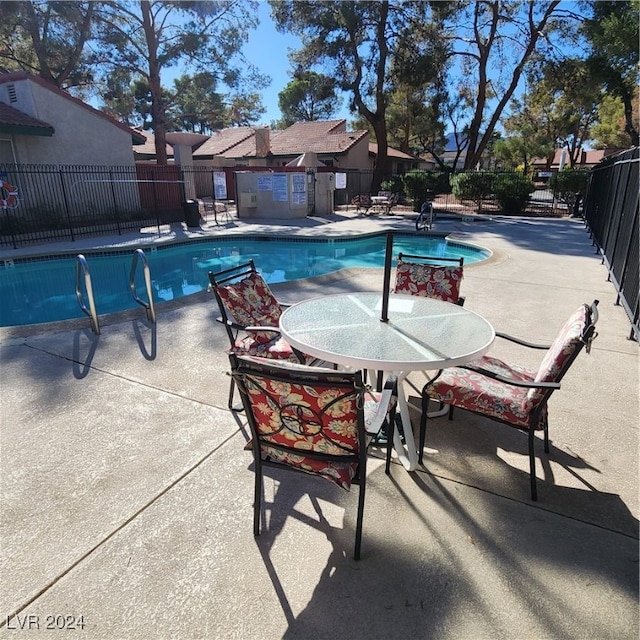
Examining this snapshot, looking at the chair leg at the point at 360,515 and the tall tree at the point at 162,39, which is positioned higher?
the tall tree at the point at 162,39

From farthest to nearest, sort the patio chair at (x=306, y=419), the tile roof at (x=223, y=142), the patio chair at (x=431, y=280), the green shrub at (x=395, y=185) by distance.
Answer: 1. the tile roof at (x=223, y=142)
2. the green shrub at (x=395, y=185)
3. the patio chair at (x=431, y=280)
4. the patio chair at (x=306, y=419)

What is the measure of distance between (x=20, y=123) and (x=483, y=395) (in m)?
13.0

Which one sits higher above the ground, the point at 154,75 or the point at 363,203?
the point at 154,75

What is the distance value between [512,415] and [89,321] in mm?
4164

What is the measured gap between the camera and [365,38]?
18.7 m

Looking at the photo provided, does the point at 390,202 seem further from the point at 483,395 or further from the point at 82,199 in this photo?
the point at 483,395

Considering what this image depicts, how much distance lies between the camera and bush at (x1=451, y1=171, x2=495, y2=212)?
1639 centimetres

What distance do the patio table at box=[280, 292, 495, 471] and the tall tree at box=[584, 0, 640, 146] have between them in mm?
16604

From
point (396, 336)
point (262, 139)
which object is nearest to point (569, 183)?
point (262, 139)

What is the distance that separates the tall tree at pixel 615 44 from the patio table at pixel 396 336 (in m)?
16.6

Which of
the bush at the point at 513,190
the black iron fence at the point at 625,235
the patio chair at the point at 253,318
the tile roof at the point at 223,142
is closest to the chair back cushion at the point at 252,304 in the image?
the patio chair at the point at 253,318

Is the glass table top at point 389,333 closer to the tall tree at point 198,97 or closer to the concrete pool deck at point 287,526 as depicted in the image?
the concrete pool deck at point 287,526

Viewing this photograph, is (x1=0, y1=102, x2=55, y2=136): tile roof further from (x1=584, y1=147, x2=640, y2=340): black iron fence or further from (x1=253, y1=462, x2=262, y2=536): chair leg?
(x1=584, y1=147, x2=640, y2=340): black iron fence

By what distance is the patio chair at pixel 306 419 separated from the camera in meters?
1.51
